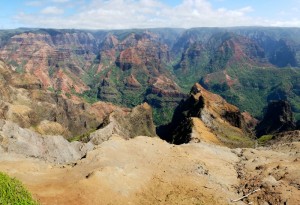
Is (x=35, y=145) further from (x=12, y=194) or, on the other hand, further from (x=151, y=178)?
(x=12, y=194)

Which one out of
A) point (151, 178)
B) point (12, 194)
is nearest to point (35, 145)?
point (151, 178)

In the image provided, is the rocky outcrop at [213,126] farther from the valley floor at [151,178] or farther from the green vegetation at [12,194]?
the green vegetation at [12,194]

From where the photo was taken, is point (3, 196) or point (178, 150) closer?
point (3, 196)

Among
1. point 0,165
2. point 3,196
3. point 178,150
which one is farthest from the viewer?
point 178,150

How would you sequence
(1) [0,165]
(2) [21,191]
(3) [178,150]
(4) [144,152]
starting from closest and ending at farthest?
(2) [21,191] → (1) [0,165] → (4) [144,152] → (3) [178,150]

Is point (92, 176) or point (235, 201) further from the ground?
point (92, 176)

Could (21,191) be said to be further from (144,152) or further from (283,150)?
(283,150)

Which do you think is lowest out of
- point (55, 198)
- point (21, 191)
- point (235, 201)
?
point (235, 201)

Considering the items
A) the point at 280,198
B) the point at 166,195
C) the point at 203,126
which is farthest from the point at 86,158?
the point at 203,126
